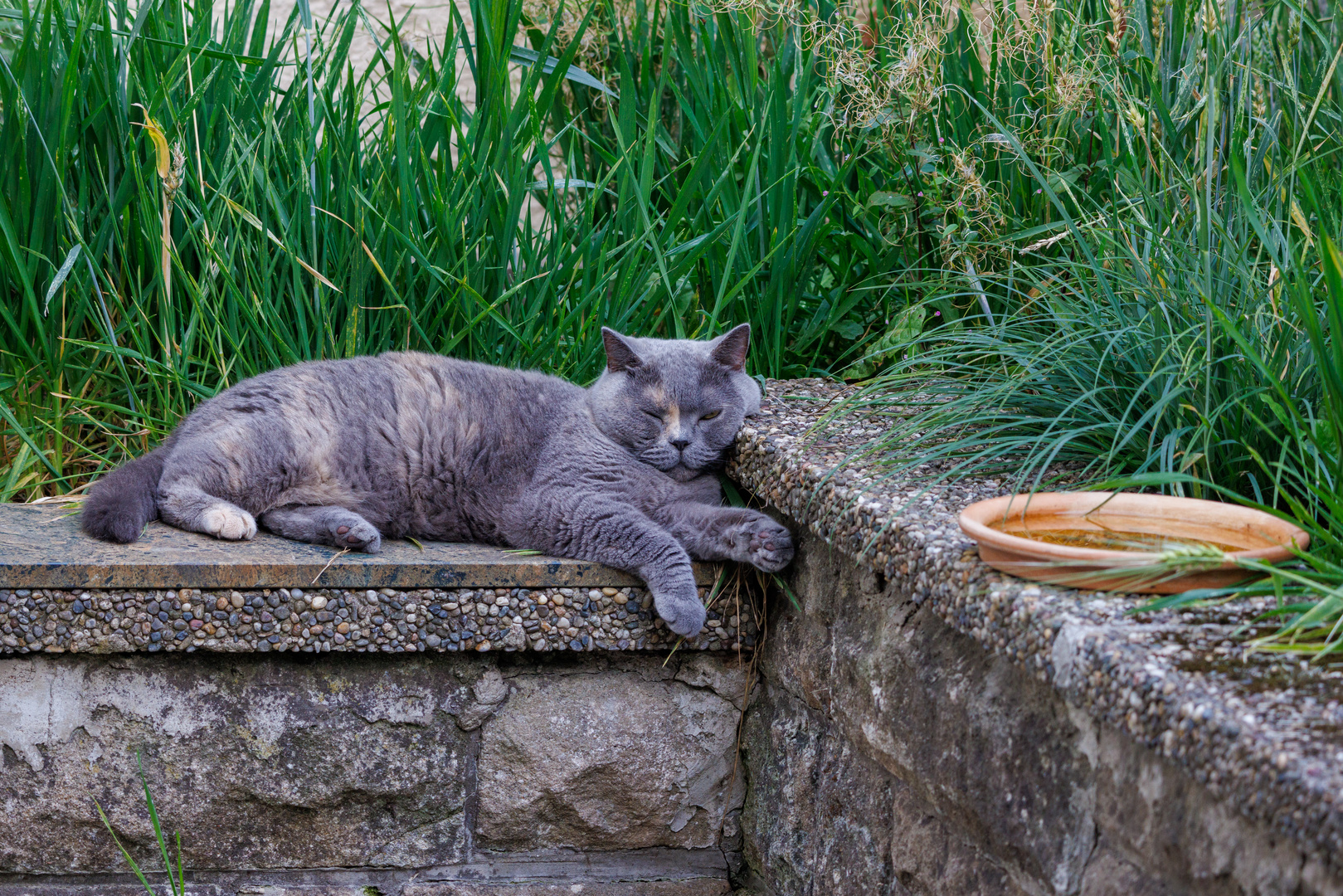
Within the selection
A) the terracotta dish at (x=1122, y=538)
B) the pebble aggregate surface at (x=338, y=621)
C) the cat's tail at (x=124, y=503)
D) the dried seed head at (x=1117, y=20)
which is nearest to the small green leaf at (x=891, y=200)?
the dried seed head at (x=1117, y=20)

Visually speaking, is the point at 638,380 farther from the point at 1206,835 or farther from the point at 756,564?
the point at 1206,835

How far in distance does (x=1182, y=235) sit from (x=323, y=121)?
1.89m

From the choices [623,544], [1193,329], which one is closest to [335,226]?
[623,544]

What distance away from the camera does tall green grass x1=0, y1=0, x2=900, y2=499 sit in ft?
7.54

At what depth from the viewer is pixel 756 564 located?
6.07 feet

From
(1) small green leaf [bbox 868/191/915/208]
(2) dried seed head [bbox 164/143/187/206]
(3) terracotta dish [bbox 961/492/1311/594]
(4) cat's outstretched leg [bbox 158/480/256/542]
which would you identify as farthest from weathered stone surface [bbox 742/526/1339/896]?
(2) dried seed head [bbox 164/143/187/206]

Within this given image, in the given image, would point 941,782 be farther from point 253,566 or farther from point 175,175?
point 175,175

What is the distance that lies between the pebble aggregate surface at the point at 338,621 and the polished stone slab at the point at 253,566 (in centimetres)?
2

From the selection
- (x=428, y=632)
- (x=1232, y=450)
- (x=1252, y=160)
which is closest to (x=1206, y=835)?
(x=1232, y=450)

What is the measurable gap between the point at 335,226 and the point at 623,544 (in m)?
1.11

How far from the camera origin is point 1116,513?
131 centimetres

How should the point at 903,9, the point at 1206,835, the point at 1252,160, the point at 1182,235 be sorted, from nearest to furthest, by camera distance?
1. the point at 1206,835
2. the point at 1252,160
3. the point at 1182,235
4. the point at 903,9

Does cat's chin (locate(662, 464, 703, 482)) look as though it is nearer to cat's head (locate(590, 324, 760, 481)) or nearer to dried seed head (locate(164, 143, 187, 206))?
cat's head (locate(590, 324, 760, 481))

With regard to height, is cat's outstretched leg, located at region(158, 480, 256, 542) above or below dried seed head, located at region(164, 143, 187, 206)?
below
